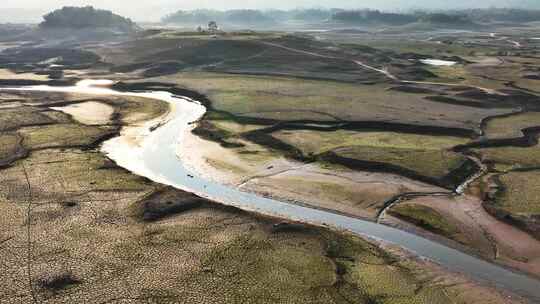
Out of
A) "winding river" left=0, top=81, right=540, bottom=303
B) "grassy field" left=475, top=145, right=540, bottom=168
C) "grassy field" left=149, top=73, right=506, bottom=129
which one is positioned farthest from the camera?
"grassy field" left=149, top=73, right=506, bottom=129

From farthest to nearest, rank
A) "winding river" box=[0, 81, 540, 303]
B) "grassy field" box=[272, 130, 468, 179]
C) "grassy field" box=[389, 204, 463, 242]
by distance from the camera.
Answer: "grassy field" box=[272, 130, 468, 179]
"grassy field" box=[389, 204, 463, 242]
"winding river" box=[0, 81, 540, 303]

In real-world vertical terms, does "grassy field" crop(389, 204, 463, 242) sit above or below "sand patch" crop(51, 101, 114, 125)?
below

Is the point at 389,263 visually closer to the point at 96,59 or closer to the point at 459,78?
the point at 459,78

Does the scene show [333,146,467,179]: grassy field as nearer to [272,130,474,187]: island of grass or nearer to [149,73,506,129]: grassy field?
[272,130,474,187]: island of grass

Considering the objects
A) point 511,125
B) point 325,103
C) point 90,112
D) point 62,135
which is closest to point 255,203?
point 62,135

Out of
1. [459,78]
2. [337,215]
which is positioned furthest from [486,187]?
[459,78]

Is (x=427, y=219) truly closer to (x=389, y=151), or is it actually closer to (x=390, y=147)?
(x=389, y=151)

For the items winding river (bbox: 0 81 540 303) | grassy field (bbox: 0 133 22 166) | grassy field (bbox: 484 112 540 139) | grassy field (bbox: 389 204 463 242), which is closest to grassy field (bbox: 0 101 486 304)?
winding river (bbox: 0 81 540 303)

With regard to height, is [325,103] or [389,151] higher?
[325,103]
